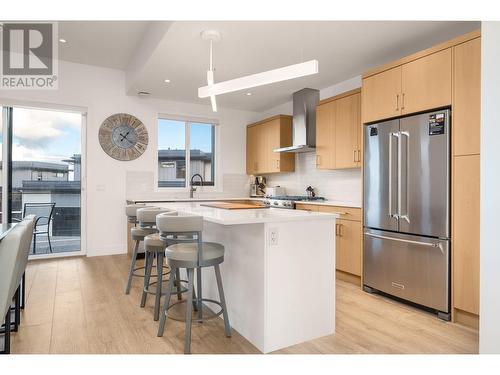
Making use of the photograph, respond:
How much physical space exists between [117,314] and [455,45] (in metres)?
3.69

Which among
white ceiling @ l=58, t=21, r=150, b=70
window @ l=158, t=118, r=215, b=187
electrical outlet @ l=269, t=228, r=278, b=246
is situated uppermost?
white ceiling @ l=58, t=21, r=150, b=70

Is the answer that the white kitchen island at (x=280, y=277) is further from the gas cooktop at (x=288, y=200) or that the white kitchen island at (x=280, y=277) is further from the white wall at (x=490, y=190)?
the gas cooktop at (x=288, y=200)

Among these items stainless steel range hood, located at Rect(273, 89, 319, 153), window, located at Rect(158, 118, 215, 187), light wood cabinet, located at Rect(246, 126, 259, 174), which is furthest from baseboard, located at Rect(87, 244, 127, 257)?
stainless steel range hood, located at Rect(273, 89, 319, 153)

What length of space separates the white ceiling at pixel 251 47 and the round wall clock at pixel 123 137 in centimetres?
63

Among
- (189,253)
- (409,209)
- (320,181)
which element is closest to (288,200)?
(320,181)

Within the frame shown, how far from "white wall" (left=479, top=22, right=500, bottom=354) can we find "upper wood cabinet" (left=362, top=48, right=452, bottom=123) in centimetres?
99

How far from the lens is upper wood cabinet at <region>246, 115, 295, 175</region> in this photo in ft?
18.4

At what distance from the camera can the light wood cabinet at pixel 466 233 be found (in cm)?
261

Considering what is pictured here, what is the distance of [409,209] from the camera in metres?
3.06

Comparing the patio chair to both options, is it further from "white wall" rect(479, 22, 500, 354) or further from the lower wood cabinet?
"white wall" rect(479, 22, 500, 354)

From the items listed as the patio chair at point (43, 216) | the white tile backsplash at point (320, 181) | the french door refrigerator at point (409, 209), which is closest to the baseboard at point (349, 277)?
the french door refrigerator at point (409, 209)

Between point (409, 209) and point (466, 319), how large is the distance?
1.00 meters
